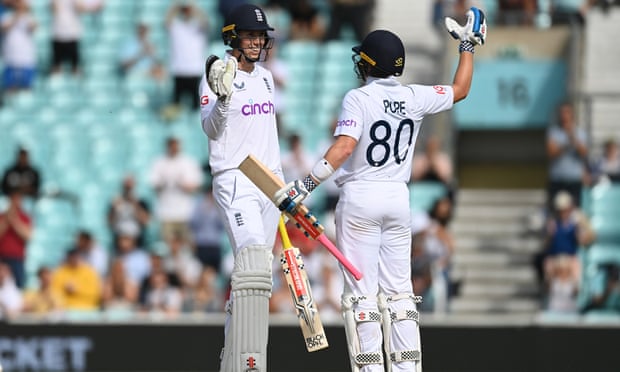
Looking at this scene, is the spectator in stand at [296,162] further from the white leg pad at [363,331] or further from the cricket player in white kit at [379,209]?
the white leg pad at [363,331]

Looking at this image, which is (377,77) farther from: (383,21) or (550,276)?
(383,21)

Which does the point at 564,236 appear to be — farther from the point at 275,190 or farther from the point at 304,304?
the point at 275,190

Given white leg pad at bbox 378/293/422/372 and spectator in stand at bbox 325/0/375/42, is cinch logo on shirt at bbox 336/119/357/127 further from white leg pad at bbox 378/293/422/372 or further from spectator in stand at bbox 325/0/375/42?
spectator in stand at bbox 325/0/375/42

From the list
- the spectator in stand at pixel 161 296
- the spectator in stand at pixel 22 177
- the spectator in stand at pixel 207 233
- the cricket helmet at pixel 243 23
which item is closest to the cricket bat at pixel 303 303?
the cricket helmet at pixel 243 23

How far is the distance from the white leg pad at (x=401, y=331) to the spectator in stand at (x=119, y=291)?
20.3 ft

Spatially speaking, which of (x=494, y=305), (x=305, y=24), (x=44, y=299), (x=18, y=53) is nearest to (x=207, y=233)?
(x=44, y=299)

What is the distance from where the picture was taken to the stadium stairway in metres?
16.0

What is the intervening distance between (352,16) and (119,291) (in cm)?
537

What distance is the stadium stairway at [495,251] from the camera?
16.0 meters

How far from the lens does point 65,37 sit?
19641 mm

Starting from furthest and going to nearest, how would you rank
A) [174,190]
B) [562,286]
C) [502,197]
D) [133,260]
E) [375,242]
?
[502,197]
[174,190]
[133,260]
[562,286]
[375,242]

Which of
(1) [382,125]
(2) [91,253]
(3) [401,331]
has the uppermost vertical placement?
(1) [382,125]

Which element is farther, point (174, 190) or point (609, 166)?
point (174, 190)

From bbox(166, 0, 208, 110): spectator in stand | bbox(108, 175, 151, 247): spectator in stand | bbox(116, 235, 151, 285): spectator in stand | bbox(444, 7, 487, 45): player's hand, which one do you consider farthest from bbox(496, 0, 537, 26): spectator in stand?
bbox(444, 7, 487, 45): player's hand
